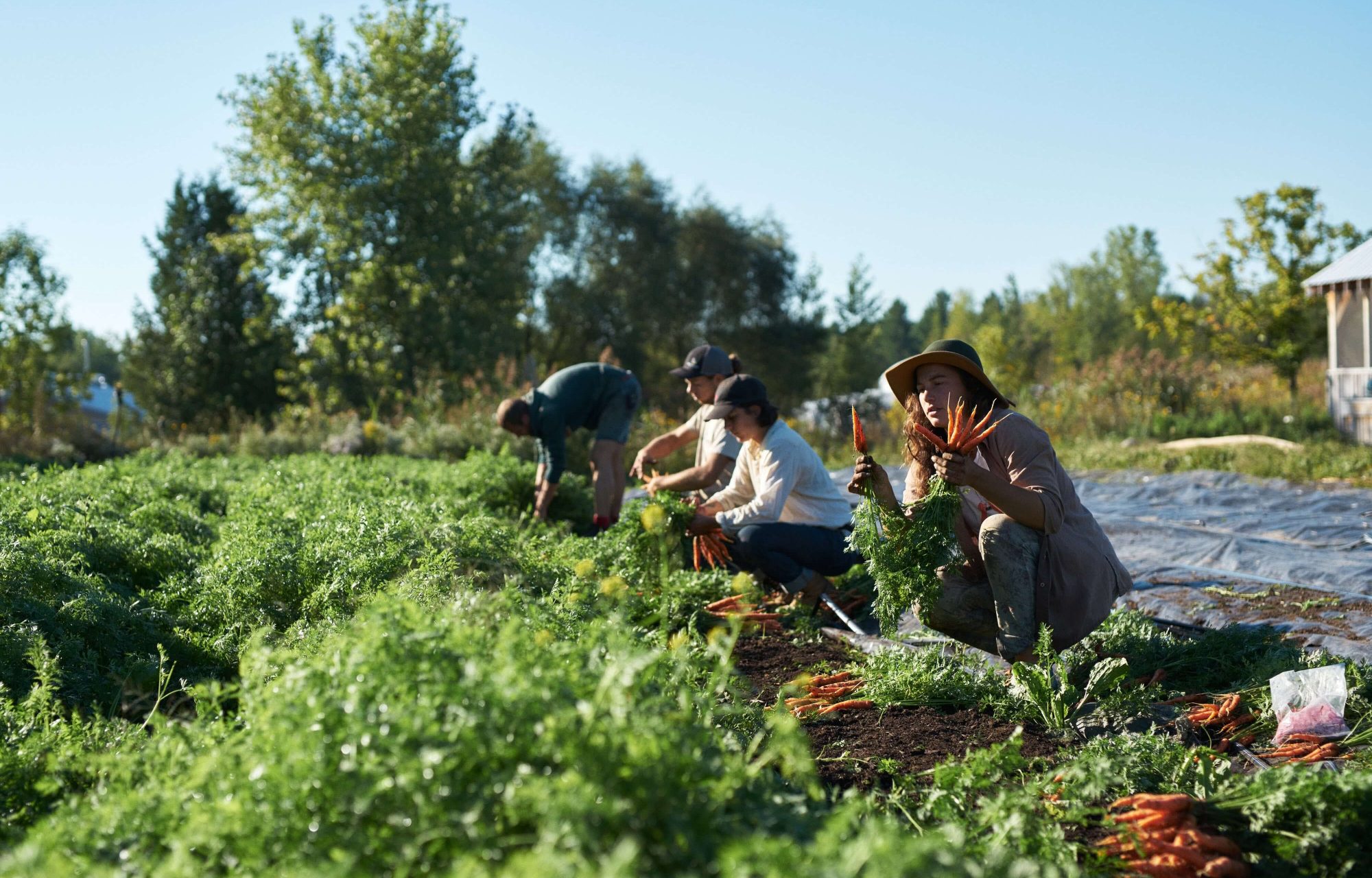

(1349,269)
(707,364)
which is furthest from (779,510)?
(1349,269)

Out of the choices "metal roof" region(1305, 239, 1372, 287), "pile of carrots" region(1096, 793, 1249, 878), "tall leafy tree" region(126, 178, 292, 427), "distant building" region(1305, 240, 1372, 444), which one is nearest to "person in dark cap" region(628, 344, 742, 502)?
"pile of carrots" region(1096, 793, 1249, 878)

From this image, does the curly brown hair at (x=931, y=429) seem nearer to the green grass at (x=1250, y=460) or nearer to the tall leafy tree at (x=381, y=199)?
the green grass at (x=1250, y=460)

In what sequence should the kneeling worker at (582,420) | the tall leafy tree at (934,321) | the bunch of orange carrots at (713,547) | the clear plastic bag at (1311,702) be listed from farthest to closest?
the tall leafy tree at (934,321) < the kneeling worker at (582,420) < the bunch of orange carrots at (713,547) < the clear plastic bag at (1311,702)

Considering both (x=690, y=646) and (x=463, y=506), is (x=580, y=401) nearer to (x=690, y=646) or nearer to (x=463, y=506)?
(x=463, y=506)

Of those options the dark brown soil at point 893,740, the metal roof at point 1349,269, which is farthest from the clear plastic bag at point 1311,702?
the metal roof at point 1349,269

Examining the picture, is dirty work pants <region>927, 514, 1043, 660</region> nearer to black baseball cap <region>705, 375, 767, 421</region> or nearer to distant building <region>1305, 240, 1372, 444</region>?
black baseball cap <region>705, 375, 767, 421</region>

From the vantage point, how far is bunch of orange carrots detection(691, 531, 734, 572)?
5.96 metres

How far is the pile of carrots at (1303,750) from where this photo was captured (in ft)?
11.4

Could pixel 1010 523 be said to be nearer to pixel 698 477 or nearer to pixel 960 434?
pixel 960 434

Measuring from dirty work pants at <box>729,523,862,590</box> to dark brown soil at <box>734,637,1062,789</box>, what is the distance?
1393 millimetres

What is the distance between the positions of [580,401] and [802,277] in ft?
81.8

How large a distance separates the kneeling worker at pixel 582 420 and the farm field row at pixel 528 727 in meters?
2.24

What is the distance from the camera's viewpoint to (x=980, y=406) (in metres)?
4.20

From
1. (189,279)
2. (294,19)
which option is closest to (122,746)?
(294,19)
